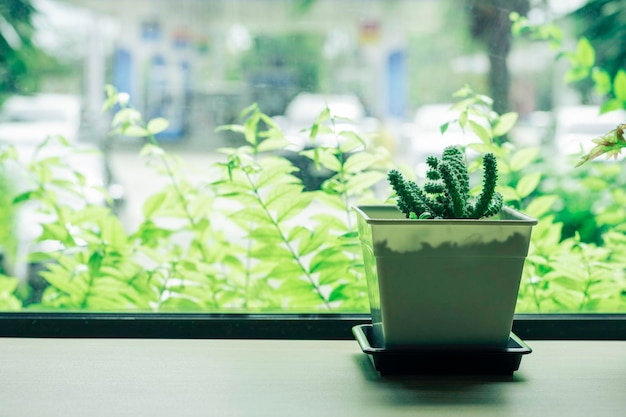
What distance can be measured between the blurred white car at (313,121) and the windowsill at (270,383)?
339 mm

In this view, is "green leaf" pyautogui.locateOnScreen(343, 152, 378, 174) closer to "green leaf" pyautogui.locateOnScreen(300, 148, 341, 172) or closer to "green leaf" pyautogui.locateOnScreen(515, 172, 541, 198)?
"green leaf" pyautogui.locateOnScreen(300, 148, 341, 172)

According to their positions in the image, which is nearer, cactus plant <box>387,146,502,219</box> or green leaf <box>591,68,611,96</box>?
cactus plant <box>387,146,502,219</box>

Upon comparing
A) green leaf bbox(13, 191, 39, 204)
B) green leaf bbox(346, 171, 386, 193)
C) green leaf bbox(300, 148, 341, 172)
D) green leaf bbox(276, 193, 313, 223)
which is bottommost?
green leaf bbox(276, 193, 313, 223)

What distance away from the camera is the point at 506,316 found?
0.83 m

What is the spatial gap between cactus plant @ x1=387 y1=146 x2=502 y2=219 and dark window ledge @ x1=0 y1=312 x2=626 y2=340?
0.24 meters

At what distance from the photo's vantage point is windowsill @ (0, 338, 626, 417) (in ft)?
2.35

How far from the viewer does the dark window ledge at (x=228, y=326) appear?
99cm

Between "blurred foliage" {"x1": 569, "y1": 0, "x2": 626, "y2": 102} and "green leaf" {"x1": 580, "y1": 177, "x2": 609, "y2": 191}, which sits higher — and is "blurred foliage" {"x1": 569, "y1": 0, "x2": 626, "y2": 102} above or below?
above

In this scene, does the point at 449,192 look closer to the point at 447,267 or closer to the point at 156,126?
the point at 447,267

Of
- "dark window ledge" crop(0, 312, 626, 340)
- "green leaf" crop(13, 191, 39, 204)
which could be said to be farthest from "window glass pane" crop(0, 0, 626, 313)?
"dark window ledge" crop(0, 312, 626, 340)

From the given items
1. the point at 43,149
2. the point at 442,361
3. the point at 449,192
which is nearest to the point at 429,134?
the point at 449,192

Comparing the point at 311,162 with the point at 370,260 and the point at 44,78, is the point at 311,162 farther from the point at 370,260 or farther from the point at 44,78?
the point at 44,78

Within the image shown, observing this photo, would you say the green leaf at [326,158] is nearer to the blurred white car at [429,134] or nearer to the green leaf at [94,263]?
the blurred white car at [429,134]

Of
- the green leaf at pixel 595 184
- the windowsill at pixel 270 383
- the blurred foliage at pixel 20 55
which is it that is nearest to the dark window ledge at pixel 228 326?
the windowsill at pixel 270 383
